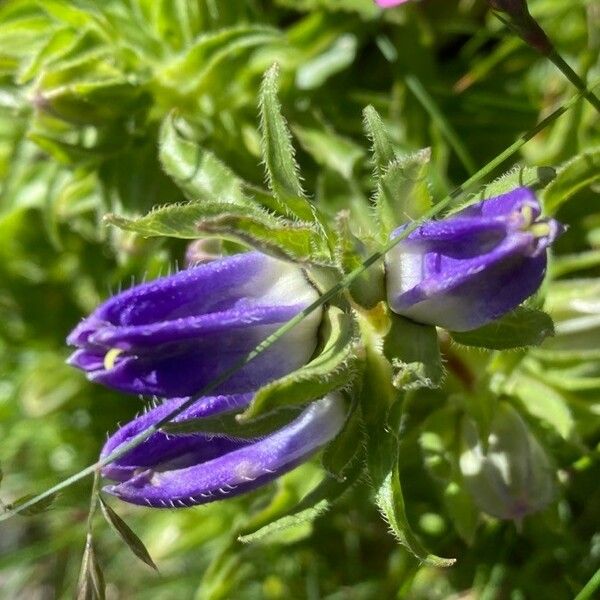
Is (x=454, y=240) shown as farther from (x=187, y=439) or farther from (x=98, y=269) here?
(x=98, y=269)

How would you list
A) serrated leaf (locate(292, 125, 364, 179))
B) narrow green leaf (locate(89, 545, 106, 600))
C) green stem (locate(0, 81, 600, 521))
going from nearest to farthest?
green stem (locate(0, 81, 600, 521)) → narrow green leaf (locate(89, 545, 106, 600)) → serrated leaf (locate(292, 125, 364, 179))

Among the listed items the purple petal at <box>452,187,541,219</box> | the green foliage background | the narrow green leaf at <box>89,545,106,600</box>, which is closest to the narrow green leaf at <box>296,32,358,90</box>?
the green foliage background

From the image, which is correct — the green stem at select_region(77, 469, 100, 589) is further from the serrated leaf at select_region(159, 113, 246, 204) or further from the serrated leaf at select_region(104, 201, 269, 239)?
the serrated leaf at select_region(159, 113, 246, 204)

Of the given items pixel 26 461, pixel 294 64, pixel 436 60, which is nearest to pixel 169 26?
pixel 294 64

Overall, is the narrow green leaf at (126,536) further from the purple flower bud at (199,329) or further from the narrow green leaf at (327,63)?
the narrow green leaf at (327,63)

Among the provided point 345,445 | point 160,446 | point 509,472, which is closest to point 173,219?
point 160,446
